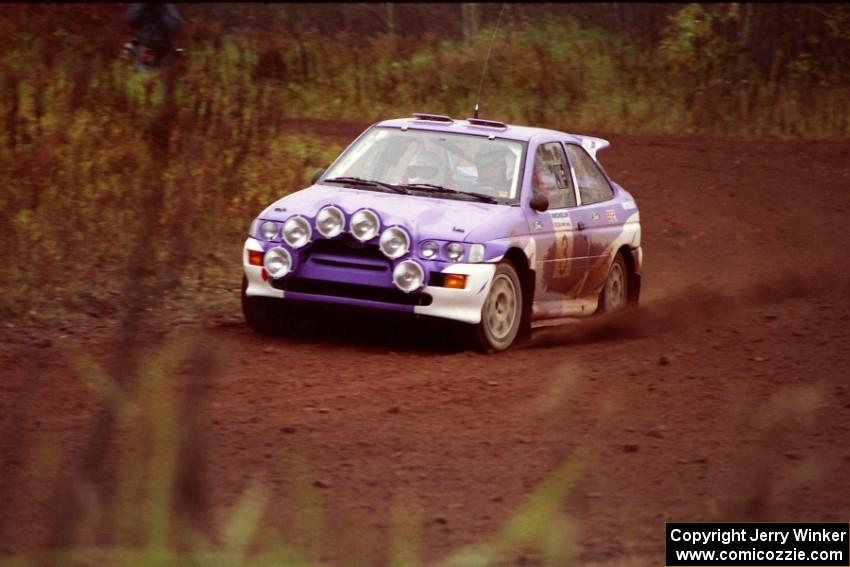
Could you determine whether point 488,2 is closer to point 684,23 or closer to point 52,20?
point 684,23

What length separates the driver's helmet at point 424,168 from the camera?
33.1ft

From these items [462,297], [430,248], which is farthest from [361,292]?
[462,297]

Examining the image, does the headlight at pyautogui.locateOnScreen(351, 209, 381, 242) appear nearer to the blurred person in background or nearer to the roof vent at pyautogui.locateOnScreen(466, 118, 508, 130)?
the roof vent at pyautogui.locateOnScreen(466, 118, 508, 130)

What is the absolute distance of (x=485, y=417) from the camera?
754cm

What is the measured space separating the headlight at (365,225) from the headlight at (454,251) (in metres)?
0.47

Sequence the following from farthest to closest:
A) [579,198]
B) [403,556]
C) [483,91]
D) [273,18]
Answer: [273,18] → [483,91] → [579,198] → [403,556]

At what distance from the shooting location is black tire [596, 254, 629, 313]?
1134 centimetres

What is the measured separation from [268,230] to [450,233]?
1.23m

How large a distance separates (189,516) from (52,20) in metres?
19.2

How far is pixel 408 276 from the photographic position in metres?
9.12

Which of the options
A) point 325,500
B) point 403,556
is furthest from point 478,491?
point 403,556

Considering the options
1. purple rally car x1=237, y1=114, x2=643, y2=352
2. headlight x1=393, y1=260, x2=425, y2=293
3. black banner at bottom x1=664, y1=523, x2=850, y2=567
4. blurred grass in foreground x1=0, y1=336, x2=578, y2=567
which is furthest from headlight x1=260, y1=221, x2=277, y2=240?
blurred grass in foreground x1=0, y1=336, x2=578, y2=567

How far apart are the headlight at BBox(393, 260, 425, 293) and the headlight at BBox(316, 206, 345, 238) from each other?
47 centimetres

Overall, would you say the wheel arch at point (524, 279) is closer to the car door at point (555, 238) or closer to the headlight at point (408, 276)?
the car door at point (555, 238)
